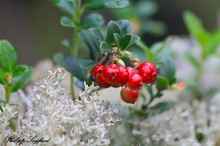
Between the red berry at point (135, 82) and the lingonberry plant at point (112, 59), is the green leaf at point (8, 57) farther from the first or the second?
the red berry at point (135, 82)

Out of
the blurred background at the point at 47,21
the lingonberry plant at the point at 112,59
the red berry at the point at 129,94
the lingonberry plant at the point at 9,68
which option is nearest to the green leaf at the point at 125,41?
the lingonberry plant at the point at 112,59

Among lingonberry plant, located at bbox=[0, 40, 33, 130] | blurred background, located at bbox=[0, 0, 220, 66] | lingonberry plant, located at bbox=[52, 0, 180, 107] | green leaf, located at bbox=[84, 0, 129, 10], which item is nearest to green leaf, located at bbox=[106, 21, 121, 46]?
lingonberry plant, located at bbox=[52, 0, 180, 107]

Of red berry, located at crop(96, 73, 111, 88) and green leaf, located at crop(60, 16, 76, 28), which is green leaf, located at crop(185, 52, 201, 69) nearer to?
green leaf, located at crop(60, 16, 76, 28)

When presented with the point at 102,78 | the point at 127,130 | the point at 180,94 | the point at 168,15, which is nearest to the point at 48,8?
the point at 168,15

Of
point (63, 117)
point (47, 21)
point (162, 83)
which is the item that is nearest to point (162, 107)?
point (162, 83)

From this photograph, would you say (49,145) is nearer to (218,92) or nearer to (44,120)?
(44,120)

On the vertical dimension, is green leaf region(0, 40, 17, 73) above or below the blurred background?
above

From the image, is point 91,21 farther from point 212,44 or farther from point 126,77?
point 212,44
